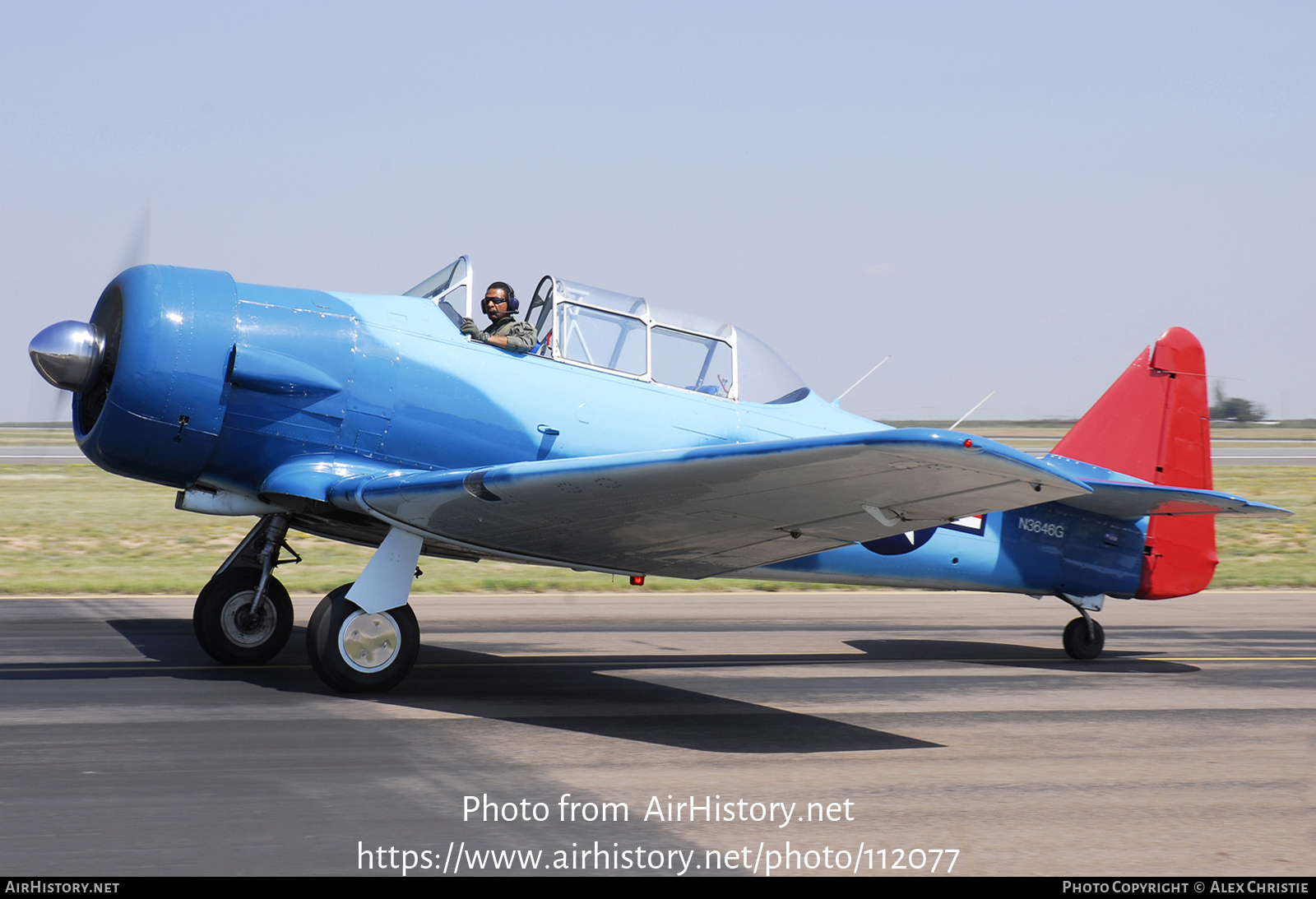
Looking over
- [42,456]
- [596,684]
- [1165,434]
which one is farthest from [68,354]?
[42,456]

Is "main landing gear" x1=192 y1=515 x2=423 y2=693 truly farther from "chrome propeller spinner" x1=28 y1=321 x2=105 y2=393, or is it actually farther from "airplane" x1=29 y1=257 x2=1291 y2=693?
"chrome propeller spinner" x1=28 y1=321 x2=105 y2=393

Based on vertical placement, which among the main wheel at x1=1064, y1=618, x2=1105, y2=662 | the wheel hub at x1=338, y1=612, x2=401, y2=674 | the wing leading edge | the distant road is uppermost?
A: the wing leading edge

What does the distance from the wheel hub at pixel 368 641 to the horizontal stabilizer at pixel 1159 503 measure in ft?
13.6

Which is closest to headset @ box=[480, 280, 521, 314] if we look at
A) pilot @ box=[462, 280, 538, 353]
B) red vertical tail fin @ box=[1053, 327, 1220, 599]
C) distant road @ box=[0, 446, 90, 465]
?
pilot @ box=[462, 280, 538, 353]

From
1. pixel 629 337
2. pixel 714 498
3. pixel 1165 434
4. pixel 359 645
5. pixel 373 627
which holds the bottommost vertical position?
pixel 359 645

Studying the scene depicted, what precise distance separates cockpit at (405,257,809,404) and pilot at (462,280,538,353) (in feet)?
0.29

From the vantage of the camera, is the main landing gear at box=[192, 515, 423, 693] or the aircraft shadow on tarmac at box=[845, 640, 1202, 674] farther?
the aircraft shadow on tarmac at box=[845, 640, 1202, 674]

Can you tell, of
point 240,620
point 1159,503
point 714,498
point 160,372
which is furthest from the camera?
point 1159,503

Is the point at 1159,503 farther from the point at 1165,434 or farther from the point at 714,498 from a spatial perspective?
the point at 714,498

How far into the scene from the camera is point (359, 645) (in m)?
6.70

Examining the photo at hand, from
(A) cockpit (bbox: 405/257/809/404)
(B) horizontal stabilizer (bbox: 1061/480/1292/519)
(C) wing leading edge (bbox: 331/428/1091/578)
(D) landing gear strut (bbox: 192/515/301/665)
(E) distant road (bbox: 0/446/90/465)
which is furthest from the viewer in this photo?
(E) distant road (bbox: 0/446/90/465)

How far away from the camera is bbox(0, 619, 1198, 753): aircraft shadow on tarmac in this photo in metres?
6.14

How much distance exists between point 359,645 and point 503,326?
2272 mm

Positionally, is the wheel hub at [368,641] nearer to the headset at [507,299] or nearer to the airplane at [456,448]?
the airplane at [456,448]
